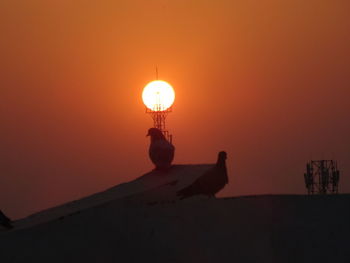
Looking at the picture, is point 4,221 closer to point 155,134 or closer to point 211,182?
point 211,182

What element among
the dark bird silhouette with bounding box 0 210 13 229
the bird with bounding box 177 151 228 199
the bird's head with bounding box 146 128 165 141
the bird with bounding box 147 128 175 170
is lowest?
the dark bird silhouette with bounding box 0 210 13 229

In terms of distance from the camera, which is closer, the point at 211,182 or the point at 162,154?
the point at 211,182

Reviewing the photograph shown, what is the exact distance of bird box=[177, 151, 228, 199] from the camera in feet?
43.0

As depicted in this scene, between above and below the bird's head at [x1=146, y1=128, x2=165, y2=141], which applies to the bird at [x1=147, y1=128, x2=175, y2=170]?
below

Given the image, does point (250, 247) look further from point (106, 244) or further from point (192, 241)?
point (106, 244)

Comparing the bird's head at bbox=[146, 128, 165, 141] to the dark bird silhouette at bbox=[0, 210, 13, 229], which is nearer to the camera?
the dark bird silhouette at bbox=[0, 210, 13, 229]

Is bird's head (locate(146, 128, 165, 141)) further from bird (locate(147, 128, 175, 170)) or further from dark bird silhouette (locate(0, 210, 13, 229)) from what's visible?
dark bird silhouette (locate(0, 210, 13, 229))

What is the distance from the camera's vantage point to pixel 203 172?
14273 millimetres

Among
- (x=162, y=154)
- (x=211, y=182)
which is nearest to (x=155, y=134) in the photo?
(x=162, y=154)

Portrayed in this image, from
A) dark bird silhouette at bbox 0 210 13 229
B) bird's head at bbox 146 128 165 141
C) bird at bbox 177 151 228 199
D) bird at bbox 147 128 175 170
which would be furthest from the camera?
bird's head at bbox 146 128 165 141

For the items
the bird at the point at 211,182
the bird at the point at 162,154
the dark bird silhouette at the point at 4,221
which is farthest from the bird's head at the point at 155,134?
the dark bird silhouette at the point at 4,221

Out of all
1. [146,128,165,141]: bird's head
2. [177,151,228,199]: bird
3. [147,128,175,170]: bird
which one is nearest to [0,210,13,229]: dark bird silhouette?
[177,151,228,199]: bird

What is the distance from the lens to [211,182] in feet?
45.7

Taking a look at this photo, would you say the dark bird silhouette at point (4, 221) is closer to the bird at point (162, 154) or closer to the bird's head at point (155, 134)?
the bird at point (162, 154)
